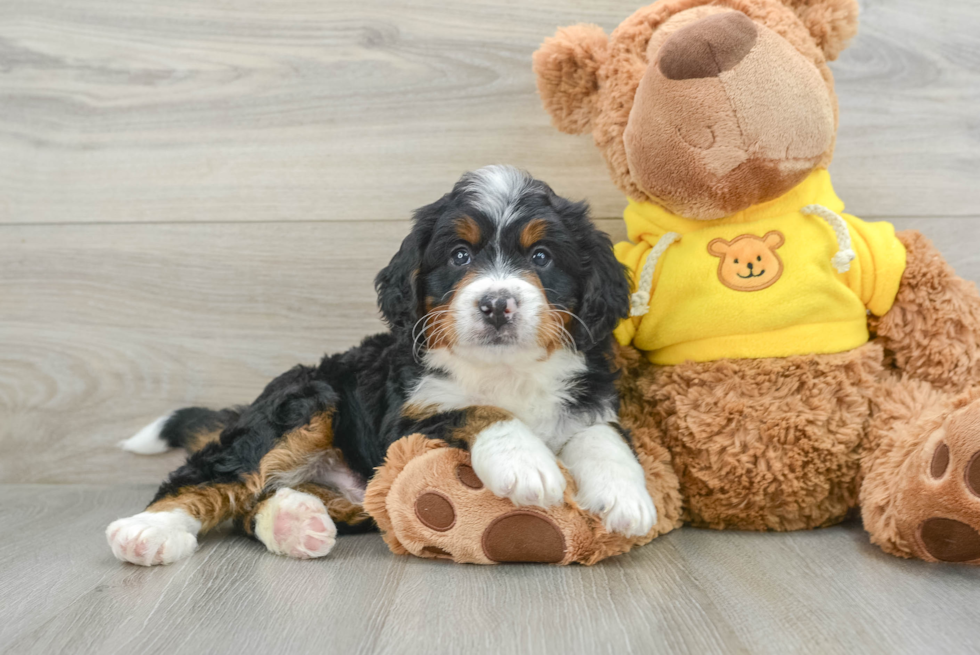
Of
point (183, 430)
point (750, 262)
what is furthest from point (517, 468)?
point (183, 430)

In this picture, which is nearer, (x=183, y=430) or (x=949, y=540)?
(x=949, y=540)

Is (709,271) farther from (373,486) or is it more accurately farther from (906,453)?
(373,486)

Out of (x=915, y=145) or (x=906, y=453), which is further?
(x=915, y=145)

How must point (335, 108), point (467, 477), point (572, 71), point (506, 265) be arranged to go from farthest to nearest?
point (335, 108) < point (572, 71) < point (506, 265) < point (467, 477)

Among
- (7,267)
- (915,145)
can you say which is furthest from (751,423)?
(7,267)

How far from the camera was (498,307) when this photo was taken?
4.96 feet

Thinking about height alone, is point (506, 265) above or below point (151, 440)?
above

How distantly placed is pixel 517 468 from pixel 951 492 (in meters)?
0.80

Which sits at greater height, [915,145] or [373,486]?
[915,145]

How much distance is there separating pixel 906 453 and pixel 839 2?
1.06 m

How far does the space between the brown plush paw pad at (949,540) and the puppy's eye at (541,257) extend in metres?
0.91

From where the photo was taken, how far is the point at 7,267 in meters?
2.45

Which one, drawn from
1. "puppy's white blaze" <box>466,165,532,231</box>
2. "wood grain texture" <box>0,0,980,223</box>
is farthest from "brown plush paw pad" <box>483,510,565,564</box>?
"wood grain texture" <box>0,0,980,223</box>

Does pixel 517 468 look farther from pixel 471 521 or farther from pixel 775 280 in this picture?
pixel 775 280
